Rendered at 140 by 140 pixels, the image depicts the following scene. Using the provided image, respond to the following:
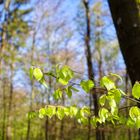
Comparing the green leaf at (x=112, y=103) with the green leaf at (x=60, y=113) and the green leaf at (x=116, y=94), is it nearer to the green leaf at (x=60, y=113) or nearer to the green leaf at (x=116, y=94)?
the green leaf at (x=116, y=94)

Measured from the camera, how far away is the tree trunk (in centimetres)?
226

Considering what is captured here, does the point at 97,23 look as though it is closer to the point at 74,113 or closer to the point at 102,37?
the point at 102,37

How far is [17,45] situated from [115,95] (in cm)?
2282

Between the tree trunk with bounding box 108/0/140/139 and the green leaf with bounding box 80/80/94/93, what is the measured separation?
0.41 meters

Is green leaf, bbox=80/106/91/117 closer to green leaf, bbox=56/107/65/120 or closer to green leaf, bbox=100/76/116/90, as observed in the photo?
green leaf, bbox=56/107/65/120

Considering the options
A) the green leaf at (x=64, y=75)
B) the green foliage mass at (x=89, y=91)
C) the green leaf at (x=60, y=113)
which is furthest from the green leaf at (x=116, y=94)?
the green leaf at (x=60, y=113)

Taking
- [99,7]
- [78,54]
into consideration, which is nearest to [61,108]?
[99,7]

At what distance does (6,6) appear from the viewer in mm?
23234

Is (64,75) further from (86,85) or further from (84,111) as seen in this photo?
(84,111)

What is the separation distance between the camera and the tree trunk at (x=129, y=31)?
7.41 ft

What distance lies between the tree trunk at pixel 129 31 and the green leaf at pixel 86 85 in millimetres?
413

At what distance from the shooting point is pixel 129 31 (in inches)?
90.7

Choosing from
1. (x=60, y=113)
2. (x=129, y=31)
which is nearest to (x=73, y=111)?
(x=60, y=113)

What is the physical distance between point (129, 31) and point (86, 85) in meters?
0.55
